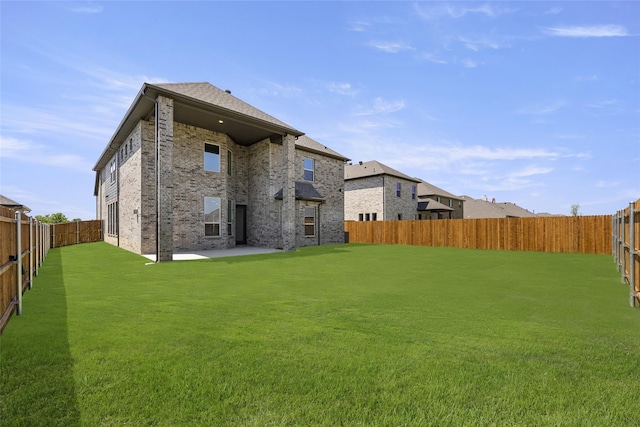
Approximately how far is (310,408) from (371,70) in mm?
13372

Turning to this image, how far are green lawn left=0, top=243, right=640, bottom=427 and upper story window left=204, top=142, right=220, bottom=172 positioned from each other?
10.3m

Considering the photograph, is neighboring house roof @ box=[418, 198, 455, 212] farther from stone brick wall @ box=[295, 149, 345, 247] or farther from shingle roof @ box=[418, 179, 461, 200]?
stone brick wall @ box=[295, 149, 345, 247]

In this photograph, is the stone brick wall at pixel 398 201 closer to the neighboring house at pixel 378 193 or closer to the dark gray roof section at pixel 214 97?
the neighboring house at pixel 378 193

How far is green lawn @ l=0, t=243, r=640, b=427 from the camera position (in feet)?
7.18

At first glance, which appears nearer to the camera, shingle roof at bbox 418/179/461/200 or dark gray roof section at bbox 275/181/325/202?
dark gray roof section at bbox 275/181/325/202

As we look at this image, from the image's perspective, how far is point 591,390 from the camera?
2.52 m

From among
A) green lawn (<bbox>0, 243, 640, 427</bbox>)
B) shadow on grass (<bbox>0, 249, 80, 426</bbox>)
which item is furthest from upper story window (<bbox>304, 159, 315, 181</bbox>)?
shadow on grass (<bbox>0, 249, 80, 426</bbox>)

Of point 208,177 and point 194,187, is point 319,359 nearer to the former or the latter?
point 194,187

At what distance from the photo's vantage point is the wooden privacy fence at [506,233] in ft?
50.4

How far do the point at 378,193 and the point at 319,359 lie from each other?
25207 millimetres

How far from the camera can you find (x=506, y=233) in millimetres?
17828

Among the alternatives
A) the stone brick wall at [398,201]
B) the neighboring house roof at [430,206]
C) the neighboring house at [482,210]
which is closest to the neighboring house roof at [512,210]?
the neighboring house at [482,210]

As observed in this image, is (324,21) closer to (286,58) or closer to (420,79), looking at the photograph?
(286,58)

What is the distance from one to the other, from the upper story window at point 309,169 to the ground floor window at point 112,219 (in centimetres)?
1221
